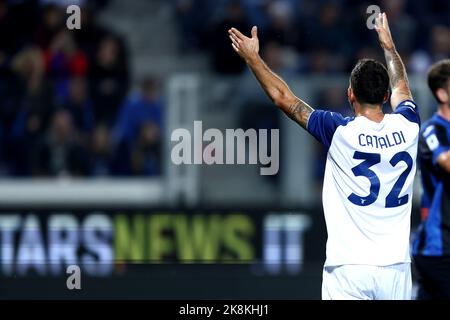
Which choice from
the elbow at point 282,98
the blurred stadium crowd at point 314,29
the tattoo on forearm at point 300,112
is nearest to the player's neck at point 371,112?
the tattoo on forearm at point 300,112

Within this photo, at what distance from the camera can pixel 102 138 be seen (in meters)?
10.4

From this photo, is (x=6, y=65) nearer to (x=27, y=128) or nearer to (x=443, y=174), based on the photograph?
(x=27, y=128)

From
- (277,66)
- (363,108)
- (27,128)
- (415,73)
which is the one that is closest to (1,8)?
(27,128)

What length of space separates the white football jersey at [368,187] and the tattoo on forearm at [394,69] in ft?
1.73

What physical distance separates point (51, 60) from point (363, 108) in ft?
19.2

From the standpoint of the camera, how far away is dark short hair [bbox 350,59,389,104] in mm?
5820

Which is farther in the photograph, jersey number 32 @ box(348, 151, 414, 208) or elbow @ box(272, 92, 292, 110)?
elbow @ box(272, 92, 292, 110)

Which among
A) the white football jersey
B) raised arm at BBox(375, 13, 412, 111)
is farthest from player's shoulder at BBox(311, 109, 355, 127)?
raised arm at BBox(375, 13, 412, 111)

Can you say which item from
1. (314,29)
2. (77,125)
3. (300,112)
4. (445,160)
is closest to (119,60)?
(77,125)

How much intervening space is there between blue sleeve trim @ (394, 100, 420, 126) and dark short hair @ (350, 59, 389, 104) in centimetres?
20

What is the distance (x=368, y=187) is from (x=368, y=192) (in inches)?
1.0

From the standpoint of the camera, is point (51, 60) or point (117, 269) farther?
point (51, 60)

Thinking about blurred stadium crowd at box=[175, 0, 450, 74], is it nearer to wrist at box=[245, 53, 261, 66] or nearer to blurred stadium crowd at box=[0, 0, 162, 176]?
blurred stadium crowd at box=[0, 0, 162, 176]

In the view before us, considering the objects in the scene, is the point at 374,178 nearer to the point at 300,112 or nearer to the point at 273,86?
the point at 300,112
